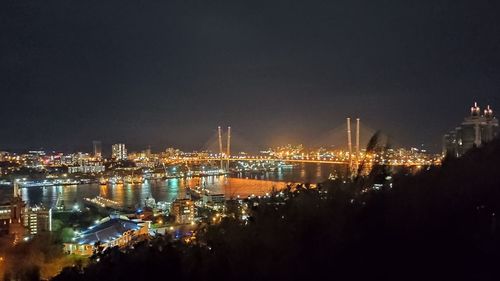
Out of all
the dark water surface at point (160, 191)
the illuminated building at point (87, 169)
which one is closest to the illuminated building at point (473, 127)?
the dark water surface at point (160, 191)

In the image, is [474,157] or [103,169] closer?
[474,157]

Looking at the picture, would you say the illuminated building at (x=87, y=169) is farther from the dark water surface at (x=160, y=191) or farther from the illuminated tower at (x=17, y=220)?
the illuminated tower at (x=17, y=220)

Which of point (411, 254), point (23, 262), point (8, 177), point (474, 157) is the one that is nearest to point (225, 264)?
point (411, 254)

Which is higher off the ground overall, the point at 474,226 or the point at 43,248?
the point at 474,226

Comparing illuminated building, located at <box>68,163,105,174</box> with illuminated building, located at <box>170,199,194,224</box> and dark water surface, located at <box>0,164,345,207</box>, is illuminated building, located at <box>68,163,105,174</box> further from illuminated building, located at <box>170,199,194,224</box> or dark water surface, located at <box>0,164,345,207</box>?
illuminated building, located at <box>170,199,194,224</box>

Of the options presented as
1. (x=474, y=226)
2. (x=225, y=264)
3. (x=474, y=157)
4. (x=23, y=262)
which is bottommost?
(x=23, y=262)

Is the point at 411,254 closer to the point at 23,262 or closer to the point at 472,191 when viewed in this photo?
the point at 472,191

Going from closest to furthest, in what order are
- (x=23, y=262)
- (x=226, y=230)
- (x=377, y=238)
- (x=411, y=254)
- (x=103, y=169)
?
1. (x=411, y=254)
2. (x=377, y=238)
3. (x=226, y=230)
4. (x=23, y=262)
5. (x=103, y=169)
